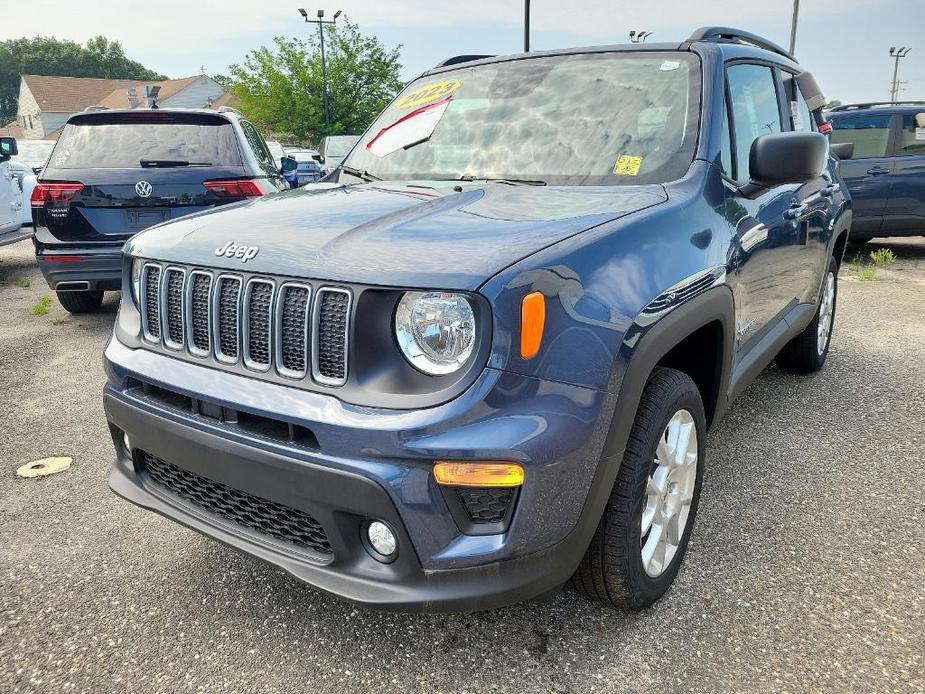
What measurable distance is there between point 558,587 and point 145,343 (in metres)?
1.42

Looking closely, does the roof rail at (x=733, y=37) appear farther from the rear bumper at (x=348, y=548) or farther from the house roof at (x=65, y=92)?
the house roof at (x=65, y=92)

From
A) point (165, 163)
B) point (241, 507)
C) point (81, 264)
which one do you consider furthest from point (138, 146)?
point (241, 507)

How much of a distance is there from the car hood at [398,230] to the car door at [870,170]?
308 inches

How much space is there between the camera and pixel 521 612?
2.33 m

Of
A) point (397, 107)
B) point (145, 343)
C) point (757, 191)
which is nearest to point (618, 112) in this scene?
point (757, 191)

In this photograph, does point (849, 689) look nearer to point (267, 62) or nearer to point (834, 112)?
point (834, 112)

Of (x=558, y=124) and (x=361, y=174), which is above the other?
(x=558, y=124)

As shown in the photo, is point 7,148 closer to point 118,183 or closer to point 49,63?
point 118,183

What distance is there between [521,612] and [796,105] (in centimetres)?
302

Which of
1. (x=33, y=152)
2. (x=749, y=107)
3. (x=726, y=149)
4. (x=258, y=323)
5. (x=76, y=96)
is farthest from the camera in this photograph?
(x=76, y=96)

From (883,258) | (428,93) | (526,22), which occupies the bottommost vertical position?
(883,258)

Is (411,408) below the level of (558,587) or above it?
above

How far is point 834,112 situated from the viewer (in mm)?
9344

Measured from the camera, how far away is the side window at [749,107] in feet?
9.43
